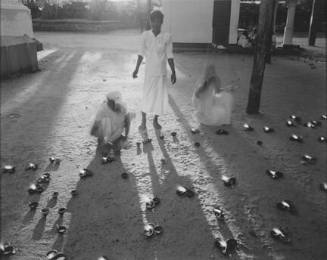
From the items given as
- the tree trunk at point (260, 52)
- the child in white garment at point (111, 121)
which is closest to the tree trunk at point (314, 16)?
the tree trunk at point (260, 52)

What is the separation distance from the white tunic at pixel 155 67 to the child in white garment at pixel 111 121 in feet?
2.14

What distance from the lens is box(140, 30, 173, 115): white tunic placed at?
5355 mm

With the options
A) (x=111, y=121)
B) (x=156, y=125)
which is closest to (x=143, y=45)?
(x=111, y=121)

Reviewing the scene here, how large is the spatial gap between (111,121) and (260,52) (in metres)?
3.63

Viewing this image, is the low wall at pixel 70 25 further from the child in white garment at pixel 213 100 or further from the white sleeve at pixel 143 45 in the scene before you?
the white sleeve at pixel 143 45

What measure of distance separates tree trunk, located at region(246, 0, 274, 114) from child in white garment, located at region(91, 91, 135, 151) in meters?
3.08

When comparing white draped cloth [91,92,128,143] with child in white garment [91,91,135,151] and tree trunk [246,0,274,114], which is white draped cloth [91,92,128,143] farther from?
tree trunk [246,0,274,114]

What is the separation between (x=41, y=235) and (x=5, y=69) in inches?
292

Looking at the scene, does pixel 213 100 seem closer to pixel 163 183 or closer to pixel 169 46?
pixel 169 46

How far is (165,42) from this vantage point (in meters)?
5.38

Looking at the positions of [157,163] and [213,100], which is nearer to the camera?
[157,163]

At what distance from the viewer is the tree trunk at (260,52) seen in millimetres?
6691

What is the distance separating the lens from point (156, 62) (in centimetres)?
550

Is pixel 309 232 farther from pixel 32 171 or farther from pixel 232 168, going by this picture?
pixel 32 171
